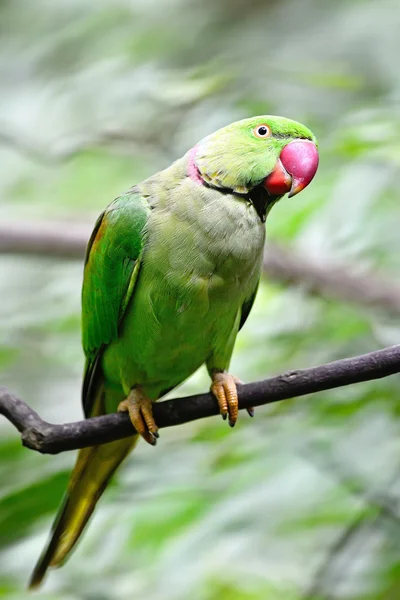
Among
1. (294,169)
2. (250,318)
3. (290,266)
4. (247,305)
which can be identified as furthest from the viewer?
(290,266)

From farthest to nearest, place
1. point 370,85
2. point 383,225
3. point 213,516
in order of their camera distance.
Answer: point 370,85, point 383,225, point 213,516

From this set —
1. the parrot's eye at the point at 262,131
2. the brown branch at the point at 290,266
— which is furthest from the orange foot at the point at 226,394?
the brown branch at the point at 290,266

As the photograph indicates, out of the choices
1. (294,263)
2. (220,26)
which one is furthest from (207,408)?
(220,26)

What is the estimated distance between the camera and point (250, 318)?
313 centimetres

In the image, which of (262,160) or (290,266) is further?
(290,266)

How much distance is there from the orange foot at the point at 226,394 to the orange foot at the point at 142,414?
189mm

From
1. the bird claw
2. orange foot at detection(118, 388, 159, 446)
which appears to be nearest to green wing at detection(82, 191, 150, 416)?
orange foot at detection(118, 388, 159, 446)

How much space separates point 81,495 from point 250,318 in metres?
0.94

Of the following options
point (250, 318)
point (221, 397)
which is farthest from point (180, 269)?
point (250, 318)

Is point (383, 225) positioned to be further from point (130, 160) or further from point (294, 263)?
point (130, 160)

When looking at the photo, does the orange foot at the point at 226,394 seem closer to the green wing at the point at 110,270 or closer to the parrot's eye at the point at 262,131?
the green wing at the point at 110,270

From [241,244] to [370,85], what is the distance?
6.56ft

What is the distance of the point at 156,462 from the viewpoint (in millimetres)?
2814

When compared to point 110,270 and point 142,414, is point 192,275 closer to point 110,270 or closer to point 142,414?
point 110,270
